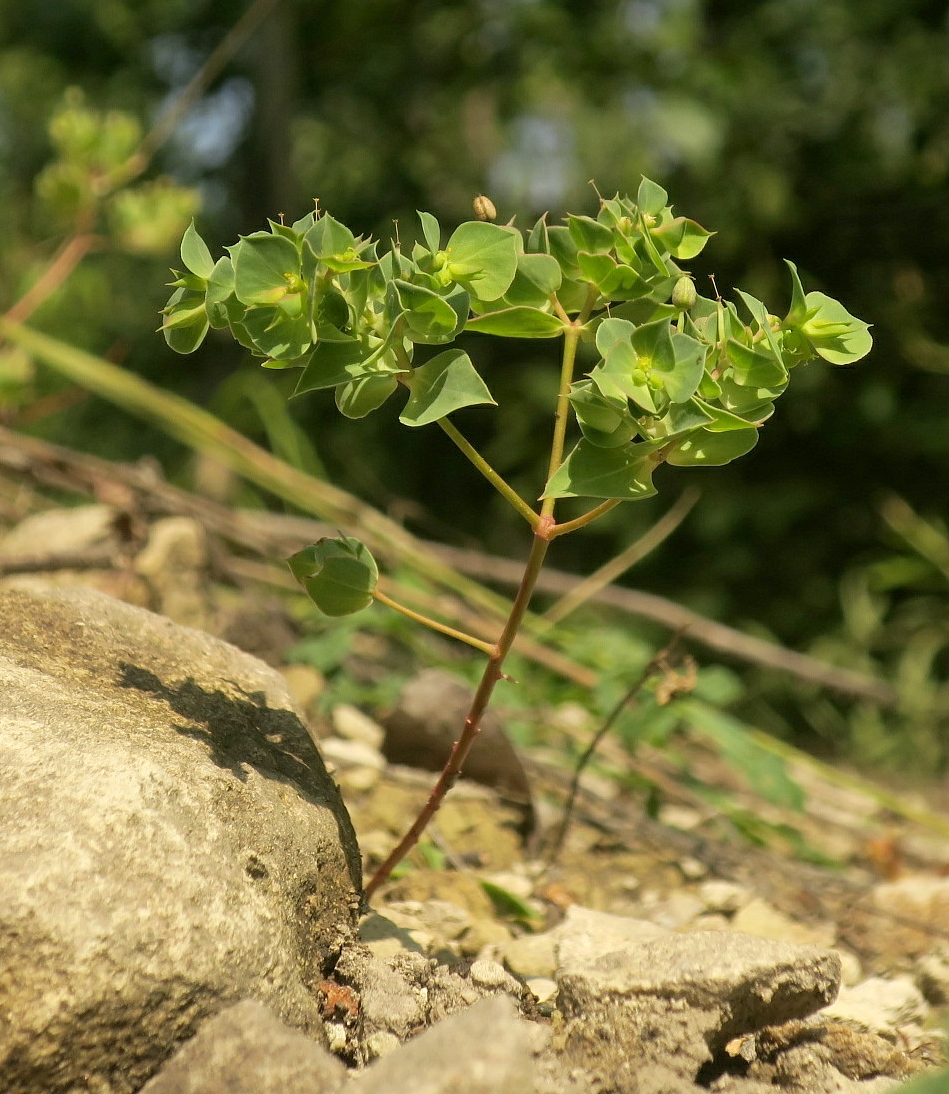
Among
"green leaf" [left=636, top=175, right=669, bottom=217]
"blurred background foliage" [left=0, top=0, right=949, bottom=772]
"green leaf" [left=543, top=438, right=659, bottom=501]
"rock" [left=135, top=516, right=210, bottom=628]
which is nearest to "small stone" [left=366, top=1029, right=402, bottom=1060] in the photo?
"green leaf" [left=543, top=438, right=659, bottom=501]

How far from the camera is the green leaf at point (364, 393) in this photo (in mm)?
754

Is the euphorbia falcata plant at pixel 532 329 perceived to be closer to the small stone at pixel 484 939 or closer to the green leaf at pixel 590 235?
the green leaf at pixel 590 235

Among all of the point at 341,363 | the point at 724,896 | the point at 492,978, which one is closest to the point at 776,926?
the point at 724,896

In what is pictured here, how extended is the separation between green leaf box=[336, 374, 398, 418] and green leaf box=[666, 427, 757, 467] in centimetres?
19

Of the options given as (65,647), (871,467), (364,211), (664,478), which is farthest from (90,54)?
(65,647)

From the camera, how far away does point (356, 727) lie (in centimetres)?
151

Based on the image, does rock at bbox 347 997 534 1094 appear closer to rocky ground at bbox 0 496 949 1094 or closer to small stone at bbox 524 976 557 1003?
rocky ground at bbox 0 496 949 1094

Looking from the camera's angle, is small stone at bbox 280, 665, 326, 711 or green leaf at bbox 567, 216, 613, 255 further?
small stone at bbox 280, 665, 326, 711

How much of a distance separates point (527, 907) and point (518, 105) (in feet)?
8.56

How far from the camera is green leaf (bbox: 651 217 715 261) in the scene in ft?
2.53

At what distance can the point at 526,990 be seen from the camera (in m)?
0.83

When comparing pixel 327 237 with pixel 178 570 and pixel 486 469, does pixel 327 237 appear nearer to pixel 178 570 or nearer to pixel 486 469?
pixel 486 469

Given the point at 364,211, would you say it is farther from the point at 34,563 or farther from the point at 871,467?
the point at 34,563

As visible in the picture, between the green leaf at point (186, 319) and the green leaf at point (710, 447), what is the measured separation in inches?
12.7
